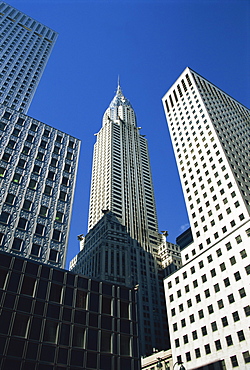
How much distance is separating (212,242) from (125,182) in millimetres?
88621

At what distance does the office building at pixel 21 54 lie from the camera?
388ft

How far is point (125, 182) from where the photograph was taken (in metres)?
156

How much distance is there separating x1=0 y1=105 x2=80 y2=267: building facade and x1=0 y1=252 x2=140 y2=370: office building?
415 centimetres

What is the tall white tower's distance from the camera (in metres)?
142

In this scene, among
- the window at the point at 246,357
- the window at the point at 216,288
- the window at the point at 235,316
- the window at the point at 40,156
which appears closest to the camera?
the window at the point at 246,357

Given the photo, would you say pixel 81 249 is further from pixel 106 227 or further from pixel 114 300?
pixel 114 300

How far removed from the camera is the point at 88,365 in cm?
3759

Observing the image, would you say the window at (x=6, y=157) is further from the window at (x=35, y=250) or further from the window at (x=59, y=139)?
the window at (x=35, y=250)

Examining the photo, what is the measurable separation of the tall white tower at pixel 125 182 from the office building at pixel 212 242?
51.4 metres

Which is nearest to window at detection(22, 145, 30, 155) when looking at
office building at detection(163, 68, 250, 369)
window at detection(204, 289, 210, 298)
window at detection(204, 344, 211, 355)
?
office building at detection(163, 68, 250, 369)

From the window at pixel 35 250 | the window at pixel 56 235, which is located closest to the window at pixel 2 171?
the window at pixel 56 235

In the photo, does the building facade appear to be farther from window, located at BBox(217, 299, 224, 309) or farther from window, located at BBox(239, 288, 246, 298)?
window, located at BBox(239, 288, 246, 298)

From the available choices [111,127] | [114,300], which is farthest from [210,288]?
[111,127]

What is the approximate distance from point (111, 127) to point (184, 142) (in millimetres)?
91679
